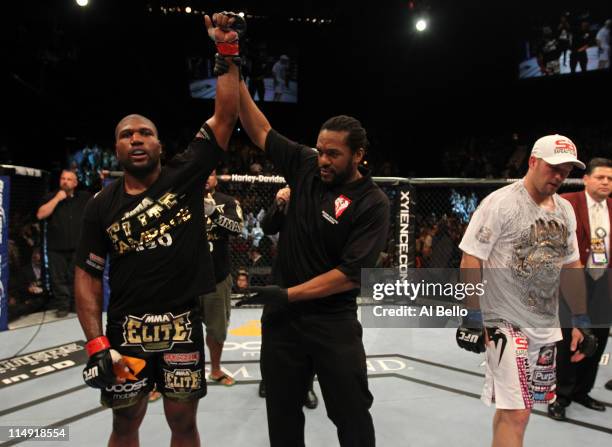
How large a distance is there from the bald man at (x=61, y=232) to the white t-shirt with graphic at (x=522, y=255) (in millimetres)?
4897

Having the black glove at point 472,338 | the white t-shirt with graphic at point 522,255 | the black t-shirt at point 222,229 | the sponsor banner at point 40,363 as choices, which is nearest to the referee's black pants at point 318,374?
the black glove at point 472,338

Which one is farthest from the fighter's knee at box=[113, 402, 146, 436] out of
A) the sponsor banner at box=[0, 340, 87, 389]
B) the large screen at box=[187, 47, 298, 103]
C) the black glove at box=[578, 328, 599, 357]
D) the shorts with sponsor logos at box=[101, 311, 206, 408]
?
the large screen at box=[187, 47, 298, 103]

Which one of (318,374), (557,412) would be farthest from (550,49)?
(318,374)

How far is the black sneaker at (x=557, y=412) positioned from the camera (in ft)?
9.60

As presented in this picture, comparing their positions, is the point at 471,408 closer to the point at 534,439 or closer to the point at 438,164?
the point at 534,439

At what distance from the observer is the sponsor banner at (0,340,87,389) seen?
348 cm

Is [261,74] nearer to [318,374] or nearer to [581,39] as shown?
[581,39]

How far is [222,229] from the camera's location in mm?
3145

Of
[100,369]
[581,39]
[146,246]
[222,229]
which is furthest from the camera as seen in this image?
[581,39]

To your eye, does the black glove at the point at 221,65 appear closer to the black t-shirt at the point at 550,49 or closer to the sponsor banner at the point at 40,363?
the sponsor banner at the point at 40,363

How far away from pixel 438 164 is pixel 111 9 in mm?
9817

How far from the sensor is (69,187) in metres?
5.43

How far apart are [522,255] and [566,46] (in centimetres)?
1226

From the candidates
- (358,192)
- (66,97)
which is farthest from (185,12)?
(358,192)
